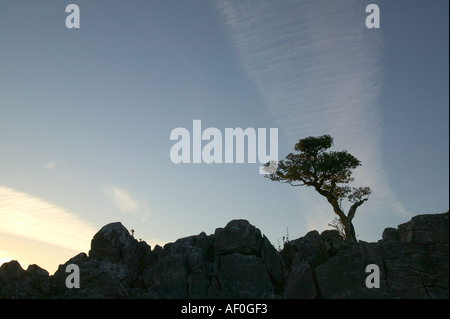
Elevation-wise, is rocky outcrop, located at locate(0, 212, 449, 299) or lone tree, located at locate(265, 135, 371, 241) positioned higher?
lone tree, located at locate(265, 135, 371, 241)

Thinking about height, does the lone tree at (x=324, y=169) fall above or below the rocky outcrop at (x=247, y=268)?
above

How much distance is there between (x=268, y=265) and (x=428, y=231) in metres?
13.8

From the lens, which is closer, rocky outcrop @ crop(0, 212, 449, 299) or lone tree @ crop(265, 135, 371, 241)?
rocky outcrop @ crop(0, 212, 449, 299)

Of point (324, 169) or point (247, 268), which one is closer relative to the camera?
point (247, 268)

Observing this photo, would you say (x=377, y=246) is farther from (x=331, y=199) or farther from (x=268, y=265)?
(x=331, y=199)

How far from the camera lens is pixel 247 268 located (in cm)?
3075

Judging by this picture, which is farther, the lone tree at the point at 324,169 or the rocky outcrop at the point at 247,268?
the lone tree at the point at 324,169

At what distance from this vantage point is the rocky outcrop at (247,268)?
26625mm

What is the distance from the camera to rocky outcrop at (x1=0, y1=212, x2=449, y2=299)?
2662 cm

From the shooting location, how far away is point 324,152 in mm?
54219
